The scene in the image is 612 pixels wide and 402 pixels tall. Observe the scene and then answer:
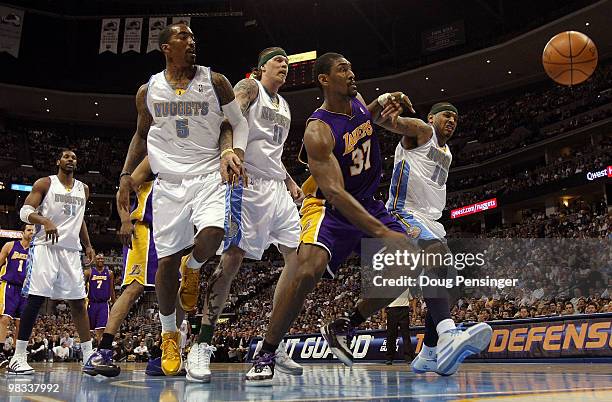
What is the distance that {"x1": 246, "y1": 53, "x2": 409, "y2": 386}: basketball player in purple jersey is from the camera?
3.66 meters

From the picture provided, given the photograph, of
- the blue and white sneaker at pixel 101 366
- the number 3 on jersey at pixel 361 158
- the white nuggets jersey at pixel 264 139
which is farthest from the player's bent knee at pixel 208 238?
the blue and white sneaker at pixel 101 366

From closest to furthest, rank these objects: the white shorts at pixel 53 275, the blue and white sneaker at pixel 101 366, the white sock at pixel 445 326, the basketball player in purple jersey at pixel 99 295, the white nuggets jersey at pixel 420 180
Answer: the white sock at pixel 445 326, the blue and white sneaker at pixel 101 366, the white nuggets jersey at pixel 420 180, the white shorts at pixel 53 275, the basketball player in purple jersey at pixel 99 295

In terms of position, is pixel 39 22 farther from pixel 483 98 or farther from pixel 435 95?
pixel 483 98

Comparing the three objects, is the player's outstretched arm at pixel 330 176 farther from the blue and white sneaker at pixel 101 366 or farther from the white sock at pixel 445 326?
the blue and white sneaker at pixel 101 366

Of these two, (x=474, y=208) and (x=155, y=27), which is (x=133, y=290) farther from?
(x=474, y=208)

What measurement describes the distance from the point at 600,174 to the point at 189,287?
21610mm

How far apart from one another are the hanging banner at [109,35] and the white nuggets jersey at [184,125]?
25.1 metres

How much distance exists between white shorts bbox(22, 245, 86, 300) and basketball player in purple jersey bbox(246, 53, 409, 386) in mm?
3113

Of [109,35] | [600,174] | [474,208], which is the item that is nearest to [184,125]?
[600,174]

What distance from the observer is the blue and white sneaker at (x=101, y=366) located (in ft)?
14.8

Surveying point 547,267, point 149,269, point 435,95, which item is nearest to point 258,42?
point 435,95

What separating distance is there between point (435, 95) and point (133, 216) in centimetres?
2869

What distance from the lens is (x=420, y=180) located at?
5465 millimetres

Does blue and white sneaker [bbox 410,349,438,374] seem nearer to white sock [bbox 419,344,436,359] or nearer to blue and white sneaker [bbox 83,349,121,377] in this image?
white sock [bbox 419,344,436,359]
